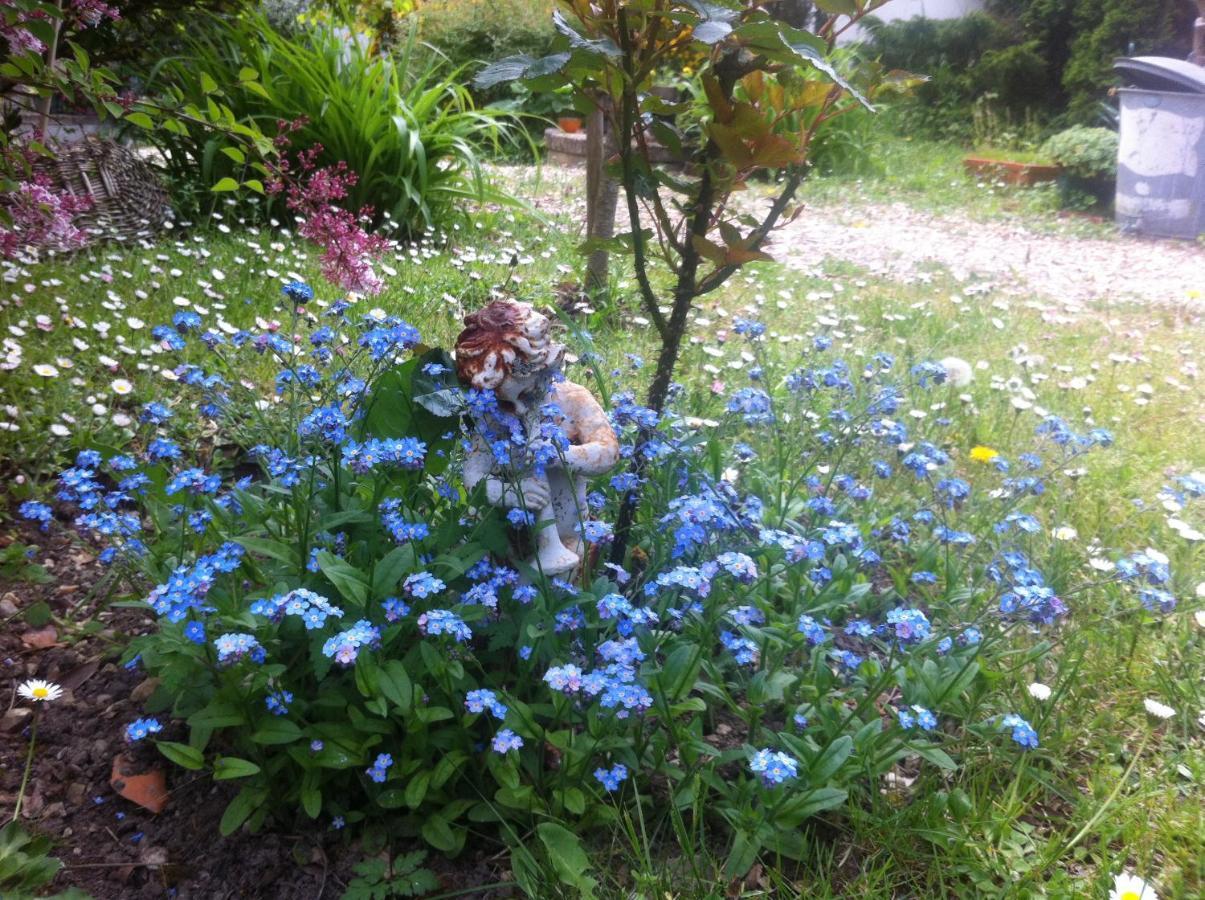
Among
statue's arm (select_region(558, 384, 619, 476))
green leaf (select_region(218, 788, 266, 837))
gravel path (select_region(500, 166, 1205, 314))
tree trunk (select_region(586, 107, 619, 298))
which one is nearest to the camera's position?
green leaf (select_region(218, 788, 266, 837))

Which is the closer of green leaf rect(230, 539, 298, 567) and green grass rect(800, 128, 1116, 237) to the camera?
green leaf rect(230, 539, 298, 567)

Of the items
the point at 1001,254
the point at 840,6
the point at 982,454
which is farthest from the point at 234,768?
the point at 1001,254

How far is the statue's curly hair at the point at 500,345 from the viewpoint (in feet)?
5.74

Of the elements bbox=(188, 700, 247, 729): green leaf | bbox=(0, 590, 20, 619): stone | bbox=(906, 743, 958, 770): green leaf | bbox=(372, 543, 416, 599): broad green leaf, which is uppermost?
bbox=(372, 543, 416, 599): broad green leaf

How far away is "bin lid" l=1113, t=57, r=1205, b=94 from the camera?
23.6 ft

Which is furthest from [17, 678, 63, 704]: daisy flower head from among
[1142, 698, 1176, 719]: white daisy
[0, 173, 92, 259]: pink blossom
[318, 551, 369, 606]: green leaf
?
[1142, 698, 1176, 719]: white daisy

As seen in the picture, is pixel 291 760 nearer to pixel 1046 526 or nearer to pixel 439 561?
pixel 439 561

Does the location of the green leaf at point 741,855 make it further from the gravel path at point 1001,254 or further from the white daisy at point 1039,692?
the gravel path at point 1001,254

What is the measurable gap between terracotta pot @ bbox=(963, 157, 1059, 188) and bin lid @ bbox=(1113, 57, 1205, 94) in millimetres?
1036

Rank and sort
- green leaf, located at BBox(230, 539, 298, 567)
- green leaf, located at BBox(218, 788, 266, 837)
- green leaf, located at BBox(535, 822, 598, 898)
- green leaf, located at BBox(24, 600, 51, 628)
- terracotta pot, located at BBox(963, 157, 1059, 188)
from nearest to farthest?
green leaf, located at BBox(535, 822, 598, 898) → green leaf, located at BBox(218, 788, 266, 837) → green leaf, located at BBox(230, 539, 298, 567) → green leaf, located at BBox(24, 600, 51, 628) → terracotta pot, located at BBox(963, 157, 1059, 188)

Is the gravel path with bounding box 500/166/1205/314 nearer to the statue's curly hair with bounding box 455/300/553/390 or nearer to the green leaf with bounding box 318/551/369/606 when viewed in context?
the statue's curly hair with bounding box 455/300/553/390

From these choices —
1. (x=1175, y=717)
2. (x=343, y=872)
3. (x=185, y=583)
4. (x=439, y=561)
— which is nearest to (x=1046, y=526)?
(x=1175, y=717)

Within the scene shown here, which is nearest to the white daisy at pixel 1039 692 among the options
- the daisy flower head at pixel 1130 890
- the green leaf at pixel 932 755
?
the green leaf at pixel 932 755

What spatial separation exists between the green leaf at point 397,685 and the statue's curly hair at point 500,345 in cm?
51
